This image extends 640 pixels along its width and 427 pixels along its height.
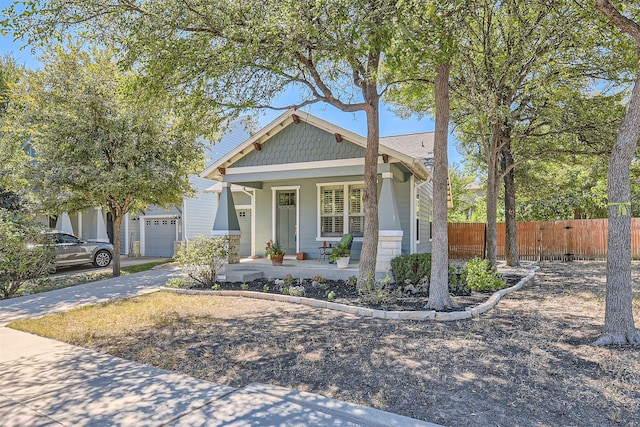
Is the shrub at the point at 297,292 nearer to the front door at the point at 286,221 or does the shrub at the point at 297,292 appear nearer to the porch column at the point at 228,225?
the porch column at the point at 228,225

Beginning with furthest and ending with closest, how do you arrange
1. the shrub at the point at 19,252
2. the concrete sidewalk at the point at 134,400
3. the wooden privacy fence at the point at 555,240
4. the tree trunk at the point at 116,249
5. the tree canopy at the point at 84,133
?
the wooden privacy fence at the point at 555,240, the tree trunk at the point at 116,249, the tree canopy at the point at 84,133, the shrub at the point at 19,252, the concrete sidewalk at the point at 134,400

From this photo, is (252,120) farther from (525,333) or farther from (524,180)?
(524,180)

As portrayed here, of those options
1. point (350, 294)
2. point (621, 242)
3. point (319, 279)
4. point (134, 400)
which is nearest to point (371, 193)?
point (350, 294)

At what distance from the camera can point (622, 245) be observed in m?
4.41

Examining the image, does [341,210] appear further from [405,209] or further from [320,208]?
[405,209]

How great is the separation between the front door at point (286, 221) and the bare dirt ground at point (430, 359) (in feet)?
19.3

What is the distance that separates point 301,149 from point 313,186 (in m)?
1.85

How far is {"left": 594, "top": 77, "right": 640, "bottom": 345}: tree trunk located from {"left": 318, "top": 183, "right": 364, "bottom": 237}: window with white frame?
7016 mm

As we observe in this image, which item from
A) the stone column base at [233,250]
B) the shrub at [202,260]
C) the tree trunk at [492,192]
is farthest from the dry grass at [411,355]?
the stone column base at [233,250]

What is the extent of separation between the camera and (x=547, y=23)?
8.13 meters

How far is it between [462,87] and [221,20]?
20.8ft

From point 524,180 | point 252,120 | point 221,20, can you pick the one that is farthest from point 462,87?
point 524,180

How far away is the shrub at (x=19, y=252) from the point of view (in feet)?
27.8

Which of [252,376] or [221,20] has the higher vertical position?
[221,20]
